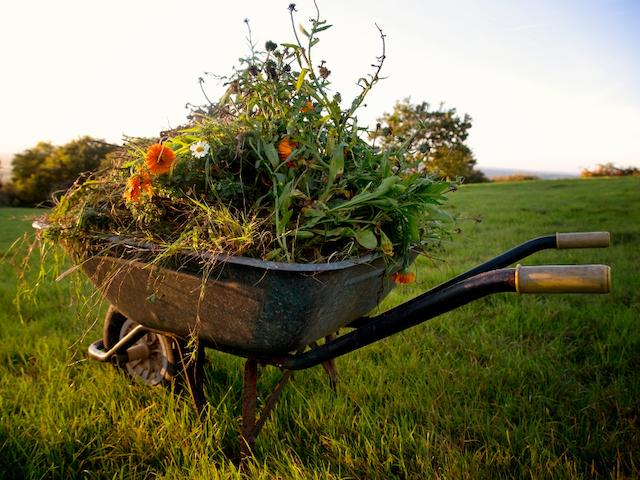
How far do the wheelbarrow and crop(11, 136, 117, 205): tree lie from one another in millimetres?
19129

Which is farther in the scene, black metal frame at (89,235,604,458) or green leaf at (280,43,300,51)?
green leaf at (280,43,300,51)

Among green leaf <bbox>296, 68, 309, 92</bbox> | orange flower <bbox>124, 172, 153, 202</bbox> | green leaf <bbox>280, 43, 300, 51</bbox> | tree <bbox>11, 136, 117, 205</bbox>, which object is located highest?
tree <bbox>11, 136, 117, 205</bbox>

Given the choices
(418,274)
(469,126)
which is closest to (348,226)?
(418,274)

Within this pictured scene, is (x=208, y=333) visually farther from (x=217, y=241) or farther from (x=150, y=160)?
(x=150, y=160)

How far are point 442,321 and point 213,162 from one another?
1848 mm

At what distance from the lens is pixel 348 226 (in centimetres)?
132

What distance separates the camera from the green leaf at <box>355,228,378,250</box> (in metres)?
1.24

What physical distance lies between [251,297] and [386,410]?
2.95ft

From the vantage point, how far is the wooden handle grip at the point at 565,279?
96 cm

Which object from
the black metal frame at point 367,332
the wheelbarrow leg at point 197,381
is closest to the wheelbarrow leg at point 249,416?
the black metal frame at point 367,332

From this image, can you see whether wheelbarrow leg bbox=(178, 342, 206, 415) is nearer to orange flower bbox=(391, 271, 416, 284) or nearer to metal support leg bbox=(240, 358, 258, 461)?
metal support leg bbox=(240, 358, 258, 461)

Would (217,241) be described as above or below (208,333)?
above

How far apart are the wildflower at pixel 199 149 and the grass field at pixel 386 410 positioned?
65 cm

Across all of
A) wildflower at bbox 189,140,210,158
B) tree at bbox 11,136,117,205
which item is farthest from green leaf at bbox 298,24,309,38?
tree at bbox 11,136,117,205
